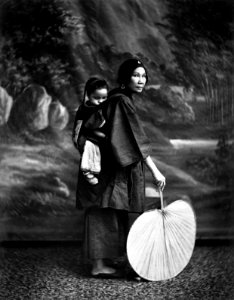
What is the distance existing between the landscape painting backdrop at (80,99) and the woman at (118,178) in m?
0.20

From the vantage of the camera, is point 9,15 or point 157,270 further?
point 9,15

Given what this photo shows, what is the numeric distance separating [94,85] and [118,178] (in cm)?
61

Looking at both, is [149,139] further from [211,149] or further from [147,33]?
[147,33]

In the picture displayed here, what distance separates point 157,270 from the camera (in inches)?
110

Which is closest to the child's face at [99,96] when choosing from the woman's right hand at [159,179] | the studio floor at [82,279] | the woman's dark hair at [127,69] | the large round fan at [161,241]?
the woman's dark hair at [127,69]

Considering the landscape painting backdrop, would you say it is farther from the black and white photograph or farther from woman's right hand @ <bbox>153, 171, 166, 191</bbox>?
woman's right hand @ <bbox>153, 171, 166, 191</bbox>

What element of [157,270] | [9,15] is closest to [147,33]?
[9,15]

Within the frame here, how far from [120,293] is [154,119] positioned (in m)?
1.14

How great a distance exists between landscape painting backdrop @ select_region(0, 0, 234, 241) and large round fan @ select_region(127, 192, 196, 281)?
0.25m

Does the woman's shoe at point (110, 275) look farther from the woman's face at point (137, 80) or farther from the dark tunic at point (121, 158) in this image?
the woman's face at point (137, 80)

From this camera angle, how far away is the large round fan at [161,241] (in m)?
2.75

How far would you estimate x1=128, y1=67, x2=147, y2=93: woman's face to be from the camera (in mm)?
2863

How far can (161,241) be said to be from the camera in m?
2.77

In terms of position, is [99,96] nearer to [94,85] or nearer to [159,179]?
[94,85]
